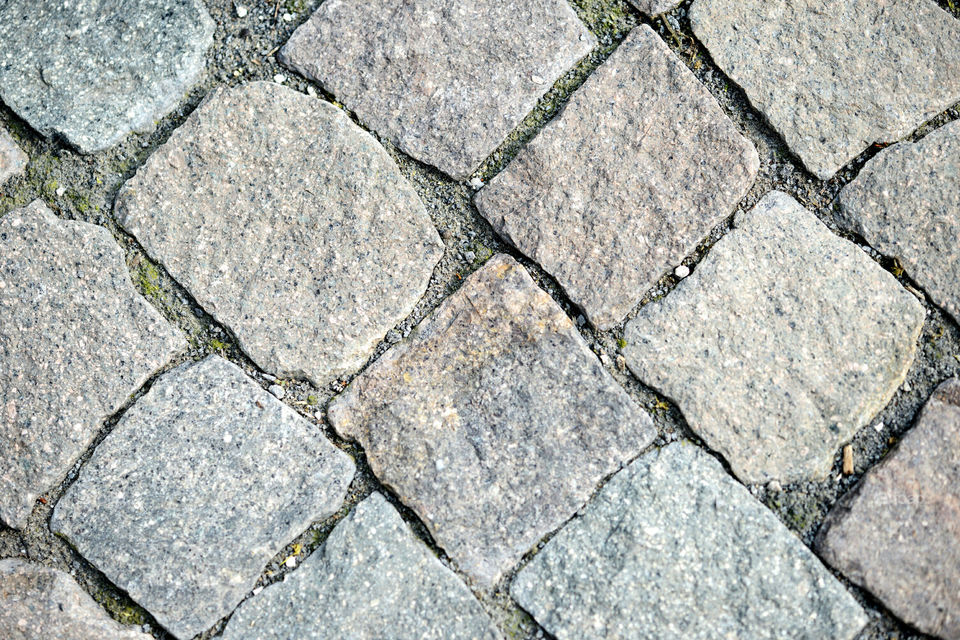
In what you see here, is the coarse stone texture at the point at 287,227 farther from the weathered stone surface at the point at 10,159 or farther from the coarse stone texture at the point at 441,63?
the weathered stone surface at the point at 10,159

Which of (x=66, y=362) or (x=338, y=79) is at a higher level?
(x=338, y=79)

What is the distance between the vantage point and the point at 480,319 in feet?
3.96

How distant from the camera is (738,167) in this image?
1.24 metres

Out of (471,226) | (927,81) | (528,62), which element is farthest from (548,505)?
(927,81)

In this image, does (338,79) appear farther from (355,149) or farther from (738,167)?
(738,167)

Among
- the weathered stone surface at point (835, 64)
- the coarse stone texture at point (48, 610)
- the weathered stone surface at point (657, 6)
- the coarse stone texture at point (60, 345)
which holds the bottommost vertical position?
the coarse stone texture at point (48, 610)

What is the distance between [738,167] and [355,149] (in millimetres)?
635

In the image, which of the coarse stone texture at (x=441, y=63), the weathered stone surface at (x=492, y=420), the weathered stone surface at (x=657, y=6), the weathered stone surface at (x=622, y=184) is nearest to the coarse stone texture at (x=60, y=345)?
the weathered stone surface at (x=492, y=420)

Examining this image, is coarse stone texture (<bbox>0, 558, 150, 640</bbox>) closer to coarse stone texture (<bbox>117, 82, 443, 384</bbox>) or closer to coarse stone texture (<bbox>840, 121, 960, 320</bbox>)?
coarse stone texture (<bbox>117, 82, 443, 384</bbox>)

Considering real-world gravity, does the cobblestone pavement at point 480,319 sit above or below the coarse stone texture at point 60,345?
above

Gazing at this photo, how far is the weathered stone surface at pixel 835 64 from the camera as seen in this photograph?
1267 millimetres

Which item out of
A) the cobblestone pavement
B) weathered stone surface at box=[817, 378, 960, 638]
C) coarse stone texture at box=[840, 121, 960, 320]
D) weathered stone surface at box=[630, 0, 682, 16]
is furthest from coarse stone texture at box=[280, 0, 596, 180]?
weathered stone surface at box=[817, 378, 960, 638]

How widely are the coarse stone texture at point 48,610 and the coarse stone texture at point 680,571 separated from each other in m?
0.64

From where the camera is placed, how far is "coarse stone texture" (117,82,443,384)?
3.97 feet
